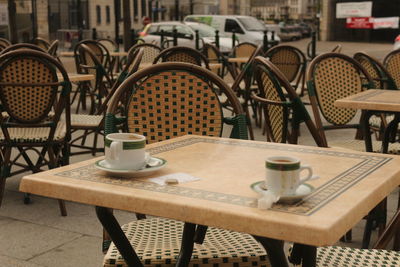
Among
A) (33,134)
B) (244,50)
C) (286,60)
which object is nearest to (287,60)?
(286,60)

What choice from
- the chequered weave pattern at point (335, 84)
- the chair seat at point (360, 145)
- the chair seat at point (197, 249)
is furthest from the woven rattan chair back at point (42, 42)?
the chair seat at point (197, 249)

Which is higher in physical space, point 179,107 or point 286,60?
point 179,107

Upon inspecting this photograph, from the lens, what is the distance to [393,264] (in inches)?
84.4

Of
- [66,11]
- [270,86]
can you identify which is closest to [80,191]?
[270,86]

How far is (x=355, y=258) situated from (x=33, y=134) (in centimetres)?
285

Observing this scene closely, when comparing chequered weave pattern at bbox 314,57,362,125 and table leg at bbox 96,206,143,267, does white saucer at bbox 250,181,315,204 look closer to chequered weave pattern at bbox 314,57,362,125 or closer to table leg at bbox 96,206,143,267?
table leg at bbox 96,206,143,267

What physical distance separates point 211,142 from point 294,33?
145 feet

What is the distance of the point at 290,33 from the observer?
1775 inches

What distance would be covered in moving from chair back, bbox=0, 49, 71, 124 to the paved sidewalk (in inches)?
23.7

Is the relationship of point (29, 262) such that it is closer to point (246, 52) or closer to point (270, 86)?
point (270, 86)

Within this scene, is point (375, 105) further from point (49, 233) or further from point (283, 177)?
point (283, 177)

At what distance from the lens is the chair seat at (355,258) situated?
2146mm

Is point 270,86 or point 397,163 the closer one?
point 397,163

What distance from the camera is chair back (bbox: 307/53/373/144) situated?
4250 mm
